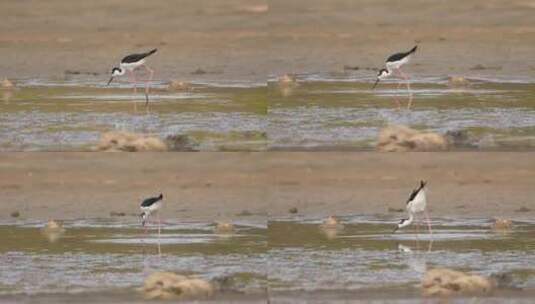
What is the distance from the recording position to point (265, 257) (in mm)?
5340

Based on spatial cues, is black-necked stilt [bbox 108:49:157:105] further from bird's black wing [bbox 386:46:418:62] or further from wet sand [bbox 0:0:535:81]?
bird's black wing [bbox 386:46:418:62]

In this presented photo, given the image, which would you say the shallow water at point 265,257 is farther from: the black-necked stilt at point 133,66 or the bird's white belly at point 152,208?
the black-necked stilt at point 133,66

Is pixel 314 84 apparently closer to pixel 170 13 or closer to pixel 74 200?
pixel 170 13

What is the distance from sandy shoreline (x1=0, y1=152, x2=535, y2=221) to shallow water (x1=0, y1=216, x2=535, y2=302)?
3.3 inches

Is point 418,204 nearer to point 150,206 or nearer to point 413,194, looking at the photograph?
point 413,194

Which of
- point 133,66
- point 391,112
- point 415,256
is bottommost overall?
point 415,256

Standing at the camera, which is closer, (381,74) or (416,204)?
(416,204)

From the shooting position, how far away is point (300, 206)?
5.34 metres

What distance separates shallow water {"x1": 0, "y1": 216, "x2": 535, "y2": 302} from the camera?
529 centimetres

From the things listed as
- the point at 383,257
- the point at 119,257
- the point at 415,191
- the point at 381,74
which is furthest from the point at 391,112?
the point at 119,257

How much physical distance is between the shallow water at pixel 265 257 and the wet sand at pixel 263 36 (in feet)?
2.77

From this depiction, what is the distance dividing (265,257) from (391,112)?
1.04 meters

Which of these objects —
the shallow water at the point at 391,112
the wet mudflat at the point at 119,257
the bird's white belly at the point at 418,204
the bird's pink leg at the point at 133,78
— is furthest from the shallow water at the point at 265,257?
the bird's pink leg at the point at 133,78

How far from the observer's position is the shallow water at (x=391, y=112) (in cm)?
530
